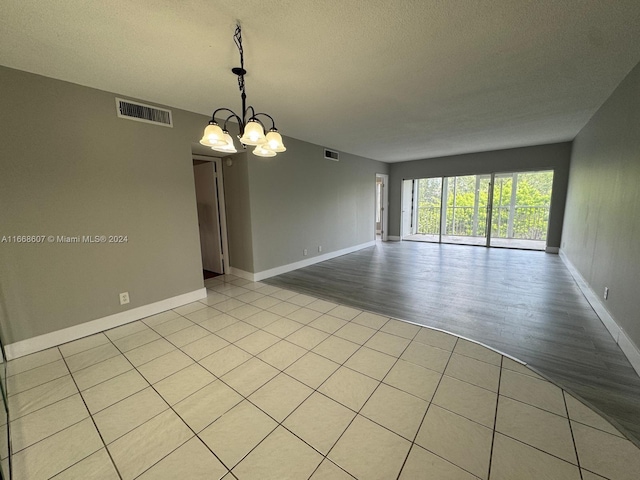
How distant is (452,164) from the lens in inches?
282

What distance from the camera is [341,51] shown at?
82.1 inches

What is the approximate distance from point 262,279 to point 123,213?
2.31 metres

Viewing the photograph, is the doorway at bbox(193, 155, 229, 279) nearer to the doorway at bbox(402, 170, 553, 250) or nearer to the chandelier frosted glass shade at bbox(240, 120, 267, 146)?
the chandelier frosted glass shade at bbox(240, 120, 267, 146)

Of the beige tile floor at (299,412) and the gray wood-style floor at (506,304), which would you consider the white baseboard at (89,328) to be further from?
the gray wood-style floor at (506,304)

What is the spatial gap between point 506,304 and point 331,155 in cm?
443

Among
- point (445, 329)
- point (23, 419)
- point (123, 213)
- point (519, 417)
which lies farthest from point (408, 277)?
point (23, 419)

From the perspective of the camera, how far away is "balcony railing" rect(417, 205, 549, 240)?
7.59 m

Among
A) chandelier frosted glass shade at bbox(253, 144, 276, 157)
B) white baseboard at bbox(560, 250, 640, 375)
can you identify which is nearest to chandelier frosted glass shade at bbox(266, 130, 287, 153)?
chandelier frosted glass shade at bbox(253, 144, 276, 157)

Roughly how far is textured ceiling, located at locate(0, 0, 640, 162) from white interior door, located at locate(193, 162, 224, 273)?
62.7 inches

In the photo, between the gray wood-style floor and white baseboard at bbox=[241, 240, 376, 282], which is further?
white baseboard at bbox=[241, 240, 376, 282]

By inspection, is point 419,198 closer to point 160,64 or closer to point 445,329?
point 445,329

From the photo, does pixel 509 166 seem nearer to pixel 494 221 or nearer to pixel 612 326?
pixel 494 221

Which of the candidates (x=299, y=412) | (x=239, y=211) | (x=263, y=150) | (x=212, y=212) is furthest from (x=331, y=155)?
(x=299, y=412)

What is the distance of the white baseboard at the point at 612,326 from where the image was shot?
203 cm
